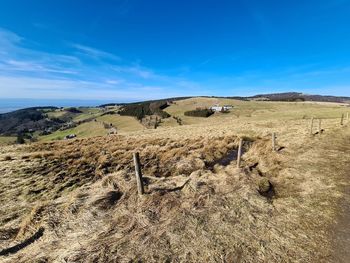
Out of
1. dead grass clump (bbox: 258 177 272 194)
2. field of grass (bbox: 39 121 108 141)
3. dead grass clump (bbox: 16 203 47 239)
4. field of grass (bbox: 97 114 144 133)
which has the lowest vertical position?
field of grass (bbox: 39 121 108 141)

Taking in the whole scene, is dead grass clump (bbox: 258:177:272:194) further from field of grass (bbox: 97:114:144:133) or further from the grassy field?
field of grass (bbox: 97:114:144:133)

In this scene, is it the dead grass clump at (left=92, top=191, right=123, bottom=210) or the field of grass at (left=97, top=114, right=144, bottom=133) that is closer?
the dead grass clump at (left=92, top=191, right=123, bottom=210)

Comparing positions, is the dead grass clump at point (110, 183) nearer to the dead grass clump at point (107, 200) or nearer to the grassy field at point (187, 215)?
the grassy field at point (187, 215)

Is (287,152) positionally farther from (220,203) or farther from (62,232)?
(62,232)

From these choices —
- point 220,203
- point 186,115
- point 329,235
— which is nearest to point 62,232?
point 220,203

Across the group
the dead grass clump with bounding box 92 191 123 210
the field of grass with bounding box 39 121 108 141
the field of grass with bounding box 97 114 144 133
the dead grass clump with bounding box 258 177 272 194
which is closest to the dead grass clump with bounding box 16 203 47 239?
Answer: the dead grass clump with bounding box 92 191 123 210

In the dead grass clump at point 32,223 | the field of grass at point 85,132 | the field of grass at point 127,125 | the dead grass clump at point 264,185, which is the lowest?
the field of grass at point 85,132

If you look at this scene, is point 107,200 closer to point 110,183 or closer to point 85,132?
point 110,183

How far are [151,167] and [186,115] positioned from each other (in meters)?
72.8

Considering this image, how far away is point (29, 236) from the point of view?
24.5ft

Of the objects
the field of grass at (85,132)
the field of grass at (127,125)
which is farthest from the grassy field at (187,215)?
the field of grass at (85,132)

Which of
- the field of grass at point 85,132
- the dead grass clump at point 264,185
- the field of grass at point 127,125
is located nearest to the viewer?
the dead grass clump at point 264,185

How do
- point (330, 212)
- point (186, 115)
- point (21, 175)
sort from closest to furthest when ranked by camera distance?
point (330, 212)
point (21, 175)
point (186, 115)

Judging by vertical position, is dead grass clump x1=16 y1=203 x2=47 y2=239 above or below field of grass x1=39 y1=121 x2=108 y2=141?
above
